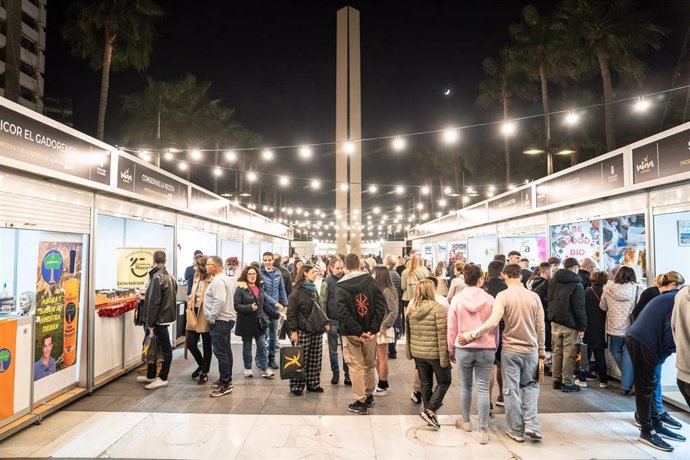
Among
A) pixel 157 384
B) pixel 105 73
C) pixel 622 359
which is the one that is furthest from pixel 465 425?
pixel 105 73

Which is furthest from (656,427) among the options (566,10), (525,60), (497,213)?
(525,60)

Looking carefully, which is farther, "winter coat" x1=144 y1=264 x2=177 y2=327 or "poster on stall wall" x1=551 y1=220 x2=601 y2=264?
"poster on stall wall" x1=551 y1=220 x2=601 y2=264

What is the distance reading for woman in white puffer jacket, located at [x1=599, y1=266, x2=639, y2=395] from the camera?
5414 mm

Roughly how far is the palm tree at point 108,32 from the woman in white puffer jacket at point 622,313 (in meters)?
14.6

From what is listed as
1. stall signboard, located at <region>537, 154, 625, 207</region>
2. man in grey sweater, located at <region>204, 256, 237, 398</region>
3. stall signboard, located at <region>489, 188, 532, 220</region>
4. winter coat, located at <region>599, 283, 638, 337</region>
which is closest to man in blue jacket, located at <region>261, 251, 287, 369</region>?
man in grey sweater, located at <region>204, 256, 237, 398</region>

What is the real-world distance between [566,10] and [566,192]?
8.84 meters

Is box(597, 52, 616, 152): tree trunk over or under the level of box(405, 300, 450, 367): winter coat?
over

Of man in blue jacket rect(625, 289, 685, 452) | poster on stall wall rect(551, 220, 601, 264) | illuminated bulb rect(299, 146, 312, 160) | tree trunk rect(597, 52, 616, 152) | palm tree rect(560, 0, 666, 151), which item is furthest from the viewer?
tree trunk rect(597, 52, 616, 152)

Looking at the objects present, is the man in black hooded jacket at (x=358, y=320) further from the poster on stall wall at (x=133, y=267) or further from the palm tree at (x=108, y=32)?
the palm tree at (x=108, y=32)

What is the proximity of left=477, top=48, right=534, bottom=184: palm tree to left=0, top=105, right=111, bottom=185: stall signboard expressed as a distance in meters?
18.8

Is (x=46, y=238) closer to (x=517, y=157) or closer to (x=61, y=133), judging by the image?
(x=61, y=133)

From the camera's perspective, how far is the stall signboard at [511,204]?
951cm

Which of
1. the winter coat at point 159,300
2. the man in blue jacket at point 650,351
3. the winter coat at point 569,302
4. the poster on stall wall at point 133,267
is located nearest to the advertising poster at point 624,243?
the winter coat at point 569,302

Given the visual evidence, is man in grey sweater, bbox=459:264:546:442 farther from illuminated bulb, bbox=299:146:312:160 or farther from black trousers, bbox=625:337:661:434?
illuminated bulb, bbox=299:146:312:160
